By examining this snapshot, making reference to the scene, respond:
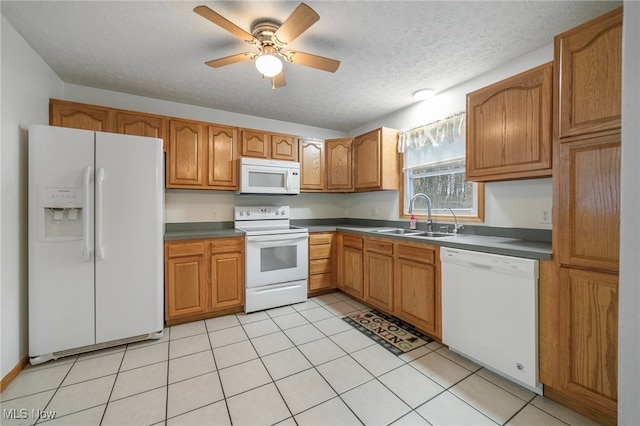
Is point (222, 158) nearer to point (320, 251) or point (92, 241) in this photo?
point (92, 241)

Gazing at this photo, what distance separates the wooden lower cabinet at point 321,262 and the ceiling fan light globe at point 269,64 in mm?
1968

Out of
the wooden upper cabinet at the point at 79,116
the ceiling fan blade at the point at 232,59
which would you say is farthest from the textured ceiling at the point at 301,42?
the wooden upper cabinet at the point at 79,116

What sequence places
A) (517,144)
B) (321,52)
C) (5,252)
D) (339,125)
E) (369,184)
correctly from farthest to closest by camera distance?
(339,125)
(369,184)
(321,52)
(517,144)
(5,252)

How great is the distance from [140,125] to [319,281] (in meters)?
2.64

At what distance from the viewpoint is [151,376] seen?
176 centimetres

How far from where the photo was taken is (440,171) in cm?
287

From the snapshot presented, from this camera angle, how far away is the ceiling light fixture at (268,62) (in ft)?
5.71

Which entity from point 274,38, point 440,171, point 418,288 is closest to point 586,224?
point 418,288

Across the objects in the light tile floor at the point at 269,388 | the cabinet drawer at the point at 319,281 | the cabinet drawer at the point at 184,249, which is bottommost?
the light tile floor at the point at 269,388

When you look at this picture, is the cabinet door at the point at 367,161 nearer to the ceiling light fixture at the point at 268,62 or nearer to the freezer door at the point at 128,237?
the ceiling light fixture at the point at 268,62

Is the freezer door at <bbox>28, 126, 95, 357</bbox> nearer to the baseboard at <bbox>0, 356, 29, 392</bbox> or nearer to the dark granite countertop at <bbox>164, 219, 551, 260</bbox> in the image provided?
the baseboard at <bbox>0, 356, 29, 392</bbox>

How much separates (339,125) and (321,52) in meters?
1.89

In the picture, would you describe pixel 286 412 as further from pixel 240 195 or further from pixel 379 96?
pixel 379 96

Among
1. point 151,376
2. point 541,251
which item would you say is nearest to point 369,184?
point 541,251
